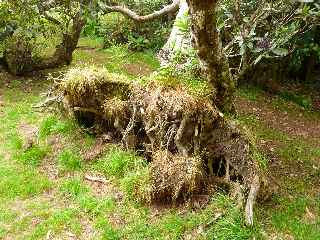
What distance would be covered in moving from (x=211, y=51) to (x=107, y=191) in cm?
271

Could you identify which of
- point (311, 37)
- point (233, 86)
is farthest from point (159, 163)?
point (311, 37)

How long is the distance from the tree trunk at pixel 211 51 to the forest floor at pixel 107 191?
0.75 metres

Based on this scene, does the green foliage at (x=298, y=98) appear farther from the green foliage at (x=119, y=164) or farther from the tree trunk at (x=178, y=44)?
the green foliage at (x=119, y=164)

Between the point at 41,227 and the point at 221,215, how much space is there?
100 inches

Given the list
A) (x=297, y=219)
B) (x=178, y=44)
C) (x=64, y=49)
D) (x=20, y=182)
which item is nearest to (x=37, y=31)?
(x=64, y=49)

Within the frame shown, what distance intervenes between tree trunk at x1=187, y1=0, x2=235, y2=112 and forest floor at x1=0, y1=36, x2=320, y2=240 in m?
0.75

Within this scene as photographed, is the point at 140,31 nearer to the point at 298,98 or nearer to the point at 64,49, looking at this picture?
the point at 64,49

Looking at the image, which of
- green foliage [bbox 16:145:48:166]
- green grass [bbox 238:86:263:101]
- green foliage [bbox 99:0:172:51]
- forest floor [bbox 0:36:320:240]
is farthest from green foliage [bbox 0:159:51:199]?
green foliage [bbox 99:0:172:51]

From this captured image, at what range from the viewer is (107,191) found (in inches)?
320

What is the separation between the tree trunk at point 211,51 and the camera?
6383 mm

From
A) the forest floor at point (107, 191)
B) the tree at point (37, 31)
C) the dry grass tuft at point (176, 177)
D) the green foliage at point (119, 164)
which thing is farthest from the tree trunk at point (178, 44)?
the tree at point (37, 31)

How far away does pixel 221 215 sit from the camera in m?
7.17

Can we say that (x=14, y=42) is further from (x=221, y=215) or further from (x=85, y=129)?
(x=221, y=215)

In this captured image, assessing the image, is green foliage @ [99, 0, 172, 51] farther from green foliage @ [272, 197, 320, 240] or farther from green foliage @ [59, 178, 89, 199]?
green foliage @ [272, 197, 320, 240]
